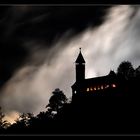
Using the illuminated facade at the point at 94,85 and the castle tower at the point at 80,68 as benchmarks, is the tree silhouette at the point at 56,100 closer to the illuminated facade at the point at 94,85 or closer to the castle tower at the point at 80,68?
the illuminated facade at the point at 94,85

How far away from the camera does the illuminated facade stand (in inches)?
918

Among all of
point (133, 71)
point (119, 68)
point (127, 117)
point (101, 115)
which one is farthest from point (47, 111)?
point (119, 68)

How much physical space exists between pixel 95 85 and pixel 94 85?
1.10ft

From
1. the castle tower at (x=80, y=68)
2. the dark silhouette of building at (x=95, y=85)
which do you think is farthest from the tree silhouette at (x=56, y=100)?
the castle tower at (x=80, y=68)

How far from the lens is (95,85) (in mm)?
28672

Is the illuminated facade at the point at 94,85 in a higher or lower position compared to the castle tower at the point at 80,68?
lower

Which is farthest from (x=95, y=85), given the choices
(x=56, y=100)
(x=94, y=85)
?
(x=56, y=100)

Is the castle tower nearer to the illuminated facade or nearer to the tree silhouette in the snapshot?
the illuminated facade

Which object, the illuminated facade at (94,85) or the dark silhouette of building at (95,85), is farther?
the illuminated facade at (94,85)

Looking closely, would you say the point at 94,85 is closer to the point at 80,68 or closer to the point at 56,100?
the point at 56,100

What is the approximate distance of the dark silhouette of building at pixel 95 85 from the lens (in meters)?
22.9
